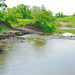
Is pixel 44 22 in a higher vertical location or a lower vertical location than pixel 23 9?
lower

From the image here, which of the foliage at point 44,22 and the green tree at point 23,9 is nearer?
the foliage at point 44,22

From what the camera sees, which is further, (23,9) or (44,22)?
(23,9)

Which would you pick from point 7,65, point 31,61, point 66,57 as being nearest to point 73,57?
point 66,57

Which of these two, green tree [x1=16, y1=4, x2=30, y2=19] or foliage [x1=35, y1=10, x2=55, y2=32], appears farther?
green tree [x1=16, y1=4, x2=30, y2=19]

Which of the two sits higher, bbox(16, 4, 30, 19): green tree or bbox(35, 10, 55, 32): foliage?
bbox(16, 4, 30, 19): green tree

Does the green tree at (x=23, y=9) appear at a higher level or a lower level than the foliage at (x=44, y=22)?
higher

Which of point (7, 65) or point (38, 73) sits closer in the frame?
point (38, 73)

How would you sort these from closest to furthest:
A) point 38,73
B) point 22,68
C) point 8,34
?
point 38,73 < point 22,68 < point 8,34

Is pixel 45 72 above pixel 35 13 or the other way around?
the other way around

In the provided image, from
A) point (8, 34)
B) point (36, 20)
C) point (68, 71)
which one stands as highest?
point (36, 20)

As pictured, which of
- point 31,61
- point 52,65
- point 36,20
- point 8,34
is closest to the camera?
point 52,65

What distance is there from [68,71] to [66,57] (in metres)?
4.60

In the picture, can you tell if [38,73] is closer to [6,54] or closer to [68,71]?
[68,71]

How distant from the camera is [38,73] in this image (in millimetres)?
13570
